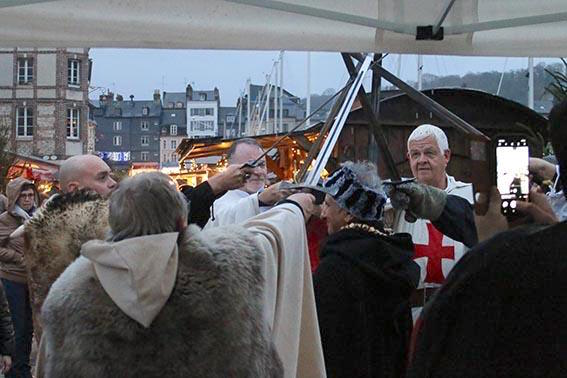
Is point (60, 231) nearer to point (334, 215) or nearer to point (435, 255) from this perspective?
point (334, 215)

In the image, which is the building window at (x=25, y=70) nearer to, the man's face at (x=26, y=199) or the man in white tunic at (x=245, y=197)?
the man's face at (x=26, y=199)

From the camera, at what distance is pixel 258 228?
136 inches

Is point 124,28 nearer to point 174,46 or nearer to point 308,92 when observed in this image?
point 174,46

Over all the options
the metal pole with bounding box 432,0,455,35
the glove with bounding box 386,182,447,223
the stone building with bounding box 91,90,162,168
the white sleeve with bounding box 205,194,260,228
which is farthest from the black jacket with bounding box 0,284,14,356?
the stone building with bounding box 91,90,162,168

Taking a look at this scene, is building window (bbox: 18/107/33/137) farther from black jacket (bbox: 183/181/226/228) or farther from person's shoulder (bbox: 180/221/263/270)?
person's shoulder (bbox: 180/221/263/270)

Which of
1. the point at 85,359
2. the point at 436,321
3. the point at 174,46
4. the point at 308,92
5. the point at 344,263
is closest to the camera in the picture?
the point at 436,321

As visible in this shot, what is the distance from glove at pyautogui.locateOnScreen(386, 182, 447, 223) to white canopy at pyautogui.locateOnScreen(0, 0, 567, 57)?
0.86 m

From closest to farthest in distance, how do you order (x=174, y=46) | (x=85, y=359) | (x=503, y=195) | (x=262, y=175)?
(x=503, y=195)
(x=85, y=359)
(x=174, y=46)
(x=262, y=175)

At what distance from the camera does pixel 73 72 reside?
59938 millimetres

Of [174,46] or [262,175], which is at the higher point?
[174,46]

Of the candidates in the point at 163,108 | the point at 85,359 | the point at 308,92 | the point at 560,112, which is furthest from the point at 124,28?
the point at 163,108

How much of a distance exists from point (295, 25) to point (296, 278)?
149 centimetres

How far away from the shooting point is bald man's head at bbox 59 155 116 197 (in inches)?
186

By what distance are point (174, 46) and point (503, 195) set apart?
260 centimetres
